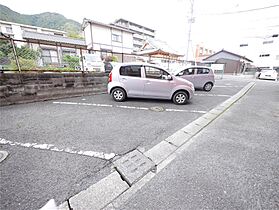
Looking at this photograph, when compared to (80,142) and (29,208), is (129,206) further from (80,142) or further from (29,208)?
(80,142)

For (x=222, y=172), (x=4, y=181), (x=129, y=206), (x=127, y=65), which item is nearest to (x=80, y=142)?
(x=4, y=181)

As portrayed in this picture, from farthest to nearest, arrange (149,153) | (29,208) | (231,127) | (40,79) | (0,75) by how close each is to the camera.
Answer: (40,79) < (0,75) < (231,127) < (149,153) < (29,208)

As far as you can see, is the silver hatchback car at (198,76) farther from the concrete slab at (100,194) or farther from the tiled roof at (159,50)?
the concrete slab at (100,194)

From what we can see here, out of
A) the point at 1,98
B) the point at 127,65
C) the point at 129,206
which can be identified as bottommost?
the point at 129,206

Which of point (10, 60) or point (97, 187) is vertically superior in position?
point (10, 60)

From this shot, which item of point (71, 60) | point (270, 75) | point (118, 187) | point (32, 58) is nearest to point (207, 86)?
point (71, 60)

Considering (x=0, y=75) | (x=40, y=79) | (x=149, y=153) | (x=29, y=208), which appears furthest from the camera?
(x=40, y=79)

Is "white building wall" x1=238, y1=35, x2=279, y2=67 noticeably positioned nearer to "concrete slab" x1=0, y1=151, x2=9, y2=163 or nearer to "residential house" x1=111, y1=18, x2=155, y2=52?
"residential house" x1=111, y1=18, x2=155, y2=52

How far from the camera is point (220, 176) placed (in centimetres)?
215

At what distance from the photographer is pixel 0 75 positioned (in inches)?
→ 192

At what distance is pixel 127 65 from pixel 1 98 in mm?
4672

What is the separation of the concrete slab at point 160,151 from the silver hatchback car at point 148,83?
3.01m

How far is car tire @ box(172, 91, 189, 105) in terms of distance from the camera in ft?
18.8

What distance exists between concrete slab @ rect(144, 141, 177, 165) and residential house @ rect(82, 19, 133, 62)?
17869mm
